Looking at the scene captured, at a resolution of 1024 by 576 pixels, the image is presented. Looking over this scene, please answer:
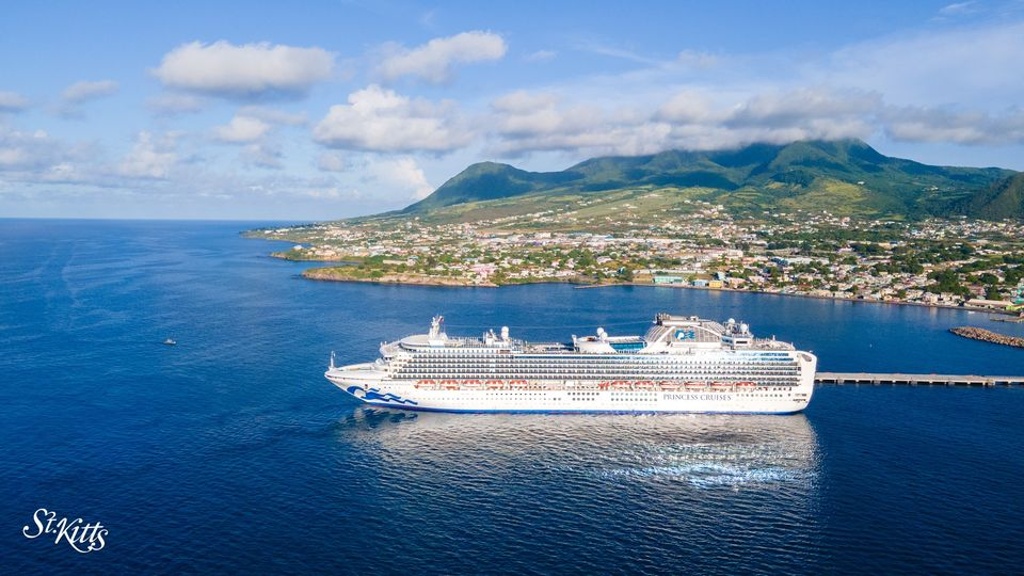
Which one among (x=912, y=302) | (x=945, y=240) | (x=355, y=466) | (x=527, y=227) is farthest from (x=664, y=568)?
(x=527, y=227)

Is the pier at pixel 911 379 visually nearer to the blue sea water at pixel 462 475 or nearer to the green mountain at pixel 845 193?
the blue sea water at pixel 462 475

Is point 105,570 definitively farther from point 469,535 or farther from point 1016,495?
point 1016,495

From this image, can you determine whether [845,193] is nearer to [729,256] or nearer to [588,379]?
[729,256]

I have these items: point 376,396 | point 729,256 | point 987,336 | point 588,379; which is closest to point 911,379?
point 987,336

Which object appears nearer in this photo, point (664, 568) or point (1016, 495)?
point (664, 568)

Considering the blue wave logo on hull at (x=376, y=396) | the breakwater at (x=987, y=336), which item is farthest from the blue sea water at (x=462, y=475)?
the breakwater at (x=987, y=336)
